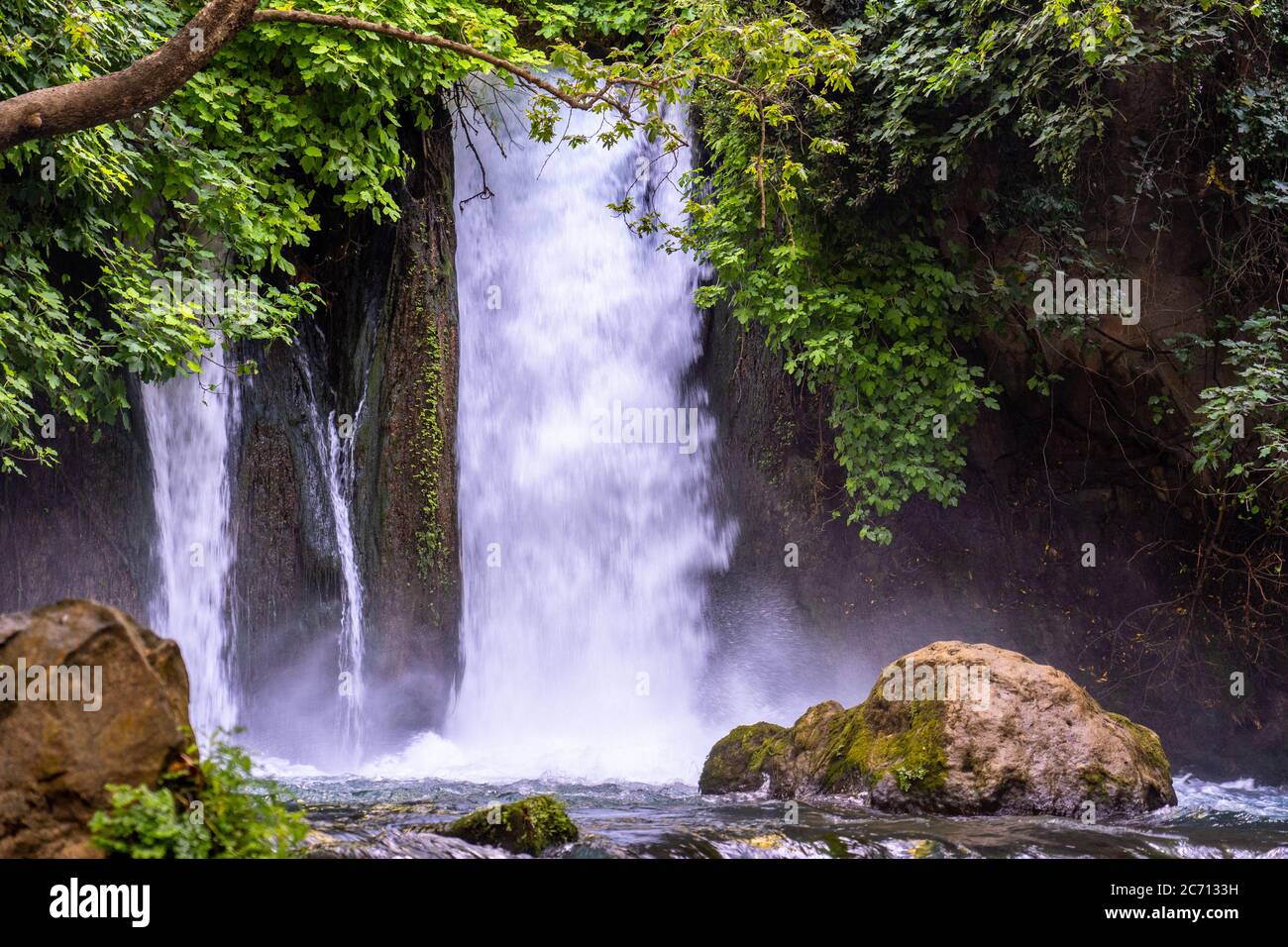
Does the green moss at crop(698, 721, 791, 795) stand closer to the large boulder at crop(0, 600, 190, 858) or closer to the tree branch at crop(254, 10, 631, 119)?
the tree branch at crop(254, 10, 631, 119)

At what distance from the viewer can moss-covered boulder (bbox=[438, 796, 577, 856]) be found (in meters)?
5.02

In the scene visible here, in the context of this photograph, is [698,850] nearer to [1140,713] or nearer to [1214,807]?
[1214,807]

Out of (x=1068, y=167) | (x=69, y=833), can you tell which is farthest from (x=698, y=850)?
(x=1068, y=167)

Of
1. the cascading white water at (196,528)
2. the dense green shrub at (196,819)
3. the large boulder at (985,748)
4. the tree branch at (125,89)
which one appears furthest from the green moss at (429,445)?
the dense green shrub at (196,819)

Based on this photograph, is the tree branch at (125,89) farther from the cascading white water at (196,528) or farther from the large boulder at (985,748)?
the large boulder at (985,748)

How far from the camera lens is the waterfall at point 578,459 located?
494 inches

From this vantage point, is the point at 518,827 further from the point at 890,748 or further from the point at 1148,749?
the point at 1148,749

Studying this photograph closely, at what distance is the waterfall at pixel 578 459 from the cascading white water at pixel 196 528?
2758mm

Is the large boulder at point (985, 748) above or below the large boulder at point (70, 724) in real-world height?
below

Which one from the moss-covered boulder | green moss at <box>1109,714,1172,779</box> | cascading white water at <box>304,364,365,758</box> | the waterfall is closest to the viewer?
the moss-covered boulder

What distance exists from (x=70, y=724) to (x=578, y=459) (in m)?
9.44

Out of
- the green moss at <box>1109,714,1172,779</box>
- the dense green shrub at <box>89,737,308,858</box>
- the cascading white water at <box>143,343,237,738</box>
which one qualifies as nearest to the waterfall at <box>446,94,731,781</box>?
the cascading white water at <box>143,343,237,738</box>

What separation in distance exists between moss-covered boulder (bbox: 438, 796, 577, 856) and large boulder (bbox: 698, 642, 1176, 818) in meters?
2.66
